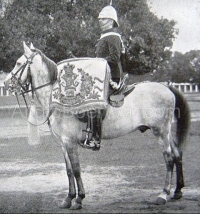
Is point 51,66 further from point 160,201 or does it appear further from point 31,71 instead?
point 160,201

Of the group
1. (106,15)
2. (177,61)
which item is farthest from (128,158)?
(177,61)

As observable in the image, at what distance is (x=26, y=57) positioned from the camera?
21.4ft

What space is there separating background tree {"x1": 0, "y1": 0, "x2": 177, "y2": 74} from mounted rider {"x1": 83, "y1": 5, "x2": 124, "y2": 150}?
13.1m

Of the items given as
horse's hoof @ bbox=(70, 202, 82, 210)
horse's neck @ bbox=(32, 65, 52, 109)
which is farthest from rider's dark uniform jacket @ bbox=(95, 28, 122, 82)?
horse's hoof @ bbox=(70, 202, 82, 210)

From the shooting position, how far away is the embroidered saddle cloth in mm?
6422

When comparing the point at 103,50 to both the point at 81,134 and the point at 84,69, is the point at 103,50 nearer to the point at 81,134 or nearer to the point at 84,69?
the point at 84,69

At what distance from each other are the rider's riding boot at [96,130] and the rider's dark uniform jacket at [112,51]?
2.43 feet

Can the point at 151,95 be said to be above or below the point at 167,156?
above

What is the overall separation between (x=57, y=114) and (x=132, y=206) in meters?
1.82

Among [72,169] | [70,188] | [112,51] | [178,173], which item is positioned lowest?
[70,188]

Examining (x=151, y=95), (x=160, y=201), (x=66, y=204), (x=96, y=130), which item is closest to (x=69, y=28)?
(x=151, y=95)

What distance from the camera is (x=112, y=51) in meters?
6.54

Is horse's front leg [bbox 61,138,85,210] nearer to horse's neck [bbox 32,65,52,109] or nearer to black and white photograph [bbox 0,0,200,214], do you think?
black and white photograph [bbox 0,0,200,214]

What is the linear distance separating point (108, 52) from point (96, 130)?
130 cm
